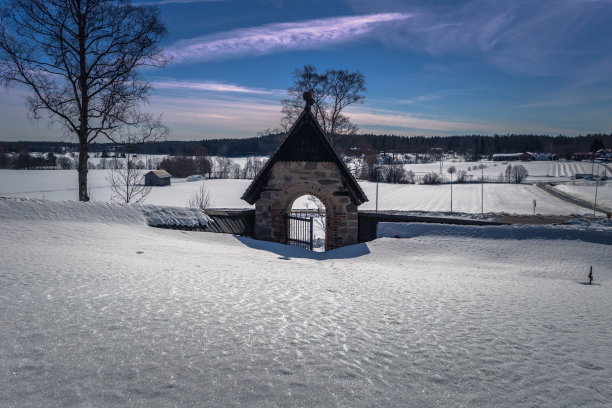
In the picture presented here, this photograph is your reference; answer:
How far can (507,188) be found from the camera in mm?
60719

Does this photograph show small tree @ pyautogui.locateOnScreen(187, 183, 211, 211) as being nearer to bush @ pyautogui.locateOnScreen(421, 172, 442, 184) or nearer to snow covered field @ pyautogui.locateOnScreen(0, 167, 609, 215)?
snow covered field @ pyautogui.locateOnScreen(0, 167, 609, 215)

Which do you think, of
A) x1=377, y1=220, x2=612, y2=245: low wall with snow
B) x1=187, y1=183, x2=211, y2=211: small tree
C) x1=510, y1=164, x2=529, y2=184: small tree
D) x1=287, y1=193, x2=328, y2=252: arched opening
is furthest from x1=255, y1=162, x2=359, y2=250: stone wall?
x1=510, y1=164, x2=529, y2=184: small tree

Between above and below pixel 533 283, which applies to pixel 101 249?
above

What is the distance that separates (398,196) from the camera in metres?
51.1

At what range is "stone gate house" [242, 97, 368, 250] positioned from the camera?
41.4 feet

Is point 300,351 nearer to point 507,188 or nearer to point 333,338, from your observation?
point 333,338

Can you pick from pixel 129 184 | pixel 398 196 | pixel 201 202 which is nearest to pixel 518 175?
pixel 398 196

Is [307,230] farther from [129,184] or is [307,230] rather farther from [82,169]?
[129,184]

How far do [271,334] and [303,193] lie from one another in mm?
9660

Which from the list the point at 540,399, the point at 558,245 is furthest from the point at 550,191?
the point at 540,399

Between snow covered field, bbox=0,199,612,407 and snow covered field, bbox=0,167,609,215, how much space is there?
3112 centimetres

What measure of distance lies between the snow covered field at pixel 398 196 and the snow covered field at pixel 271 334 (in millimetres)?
31118

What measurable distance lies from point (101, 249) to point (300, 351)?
207 inches

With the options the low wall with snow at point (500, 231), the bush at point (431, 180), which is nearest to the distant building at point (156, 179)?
the bush at point (431, 180)
